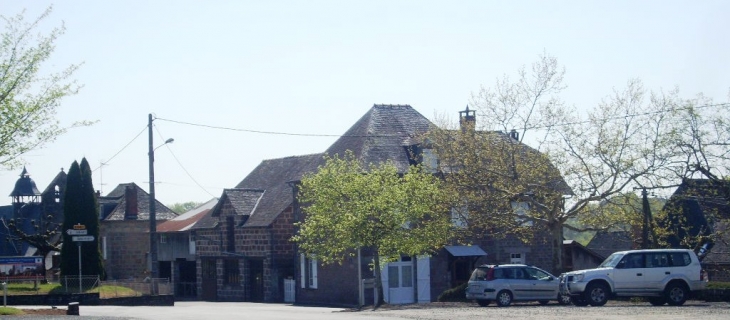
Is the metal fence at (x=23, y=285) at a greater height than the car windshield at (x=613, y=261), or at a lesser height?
lesser

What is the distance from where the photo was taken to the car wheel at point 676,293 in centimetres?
3161

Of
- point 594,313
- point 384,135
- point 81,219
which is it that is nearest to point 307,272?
point 384,135

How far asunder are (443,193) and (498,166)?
7.95 ft

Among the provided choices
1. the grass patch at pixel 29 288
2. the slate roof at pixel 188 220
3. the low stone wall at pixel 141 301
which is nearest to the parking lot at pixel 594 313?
the low stone wall at pixel 141 301

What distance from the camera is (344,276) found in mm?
47031

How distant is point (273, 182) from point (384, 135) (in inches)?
460

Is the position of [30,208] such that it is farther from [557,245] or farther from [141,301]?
[557,245]

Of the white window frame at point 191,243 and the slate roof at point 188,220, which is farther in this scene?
the slate roof at point 188,220

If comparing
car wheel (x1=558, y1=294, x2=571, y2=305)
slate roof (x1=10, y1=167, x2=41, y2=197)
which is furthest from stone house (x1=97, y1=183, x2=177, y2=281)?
car wheel (x1=558, y1=294, x2=571, y2=305)

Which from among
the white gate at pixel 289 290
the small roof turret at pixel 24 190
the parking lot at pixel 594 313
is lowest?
the white gate at pixel 289 290

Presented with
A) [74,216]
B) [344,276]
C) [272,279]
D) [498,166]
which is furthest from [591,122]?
[74,216]

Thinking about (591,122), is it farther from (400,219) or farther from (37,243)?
(37,243)

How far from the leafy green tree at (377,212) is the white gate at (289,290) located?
11069 mm

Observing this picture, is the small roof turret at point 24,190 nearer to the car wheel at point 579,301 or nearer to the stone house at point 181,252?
the stone house at point 181,252
